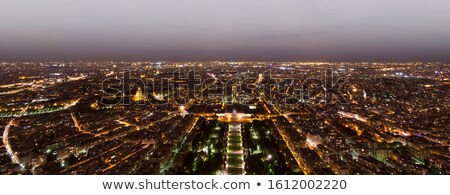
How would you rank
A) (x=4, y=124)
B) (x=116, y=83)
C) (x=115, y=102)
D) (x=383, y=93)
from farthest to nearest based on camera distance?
(x=116, y=83) < (x=383, y=93) < (x=115, y=102) < (x=4, y=124)

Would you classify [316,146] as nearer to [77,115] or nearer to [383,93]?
[77,115]

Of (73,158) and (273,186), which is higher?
(273,186)

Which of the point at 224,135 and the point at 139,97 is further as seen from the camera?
the point at 139,97

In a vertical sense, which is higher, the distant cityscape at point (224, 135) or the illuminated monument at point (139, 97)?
the illuminated monument at point (139, 97)

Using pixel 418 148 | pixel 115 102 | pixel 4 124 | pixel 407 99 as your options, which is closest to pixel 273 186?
pixel 418 148

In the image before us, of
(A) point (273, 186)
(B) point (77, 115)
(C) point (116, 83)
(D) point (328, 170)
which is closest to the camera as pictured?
(A) point (273, 186)

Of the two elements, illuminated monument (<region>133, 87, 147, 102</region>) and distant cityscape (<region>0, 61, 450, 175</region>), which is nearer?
distant cityscape (<region>0, 61, 450, 175</region>)

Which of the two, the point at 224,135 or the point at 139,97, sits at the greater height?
the point at 139,97

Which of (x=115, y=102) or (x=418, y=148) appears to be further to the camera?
(x=115, y=102)

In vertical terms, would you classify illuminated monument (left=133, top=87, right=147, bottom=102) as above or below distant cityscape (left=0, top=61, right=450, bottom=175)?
above

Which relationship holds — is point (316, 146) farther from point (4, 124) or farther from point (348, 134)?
point (4, 124)

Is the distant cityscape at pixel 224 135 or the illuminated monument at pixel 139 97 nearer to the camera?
the distant cityscape at pixel 224 135
